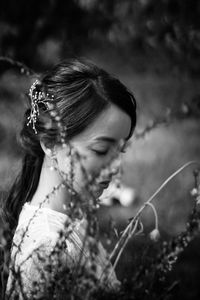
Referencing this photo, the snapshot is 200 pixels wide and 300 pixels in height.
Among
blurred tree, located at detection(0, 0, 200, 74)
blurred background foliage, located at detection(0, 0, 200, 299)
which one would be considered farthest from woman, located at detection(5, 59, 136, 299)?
blurred tree, located at detection(0, 0, 200, 74)

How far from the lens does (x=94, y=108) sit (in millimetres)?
1736

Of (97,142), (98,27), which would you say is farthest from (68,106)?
(98,27)

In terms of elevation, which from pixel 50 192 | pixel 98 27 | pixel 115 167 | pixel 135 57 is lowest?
pixel 135 57

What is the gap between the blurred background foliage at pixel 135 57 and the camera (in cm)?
419

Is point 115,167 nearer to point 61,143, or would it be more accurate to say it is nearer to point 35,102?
point 61,143

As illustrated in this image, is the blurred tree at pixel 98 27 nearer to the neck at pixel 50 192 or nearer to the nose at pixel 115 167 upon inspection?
the neck at pixel 50 192

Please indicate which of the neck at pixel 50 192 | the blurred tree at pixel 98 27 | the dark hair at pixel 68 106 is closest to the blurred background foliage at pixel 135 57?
the blurred tree at pixel 98 27

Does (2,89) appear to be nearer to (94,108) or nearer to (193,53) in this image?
(193,53)

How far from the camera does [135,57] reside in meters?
5.51

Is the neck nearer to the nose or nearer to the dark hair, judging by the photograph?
the dark hair

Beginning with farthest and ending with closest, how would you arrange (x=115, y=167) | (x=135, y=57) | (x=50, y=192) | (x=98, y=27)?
(x=135, y=57) < (x=98, y=27) < (x=50, y=192) < (x=115, y=167)

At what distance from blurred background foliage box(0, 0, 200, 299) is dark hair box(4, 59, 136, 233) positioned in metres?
1.74

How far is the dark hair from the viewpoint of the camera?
172cm

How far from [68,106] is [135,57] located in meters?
3.88
